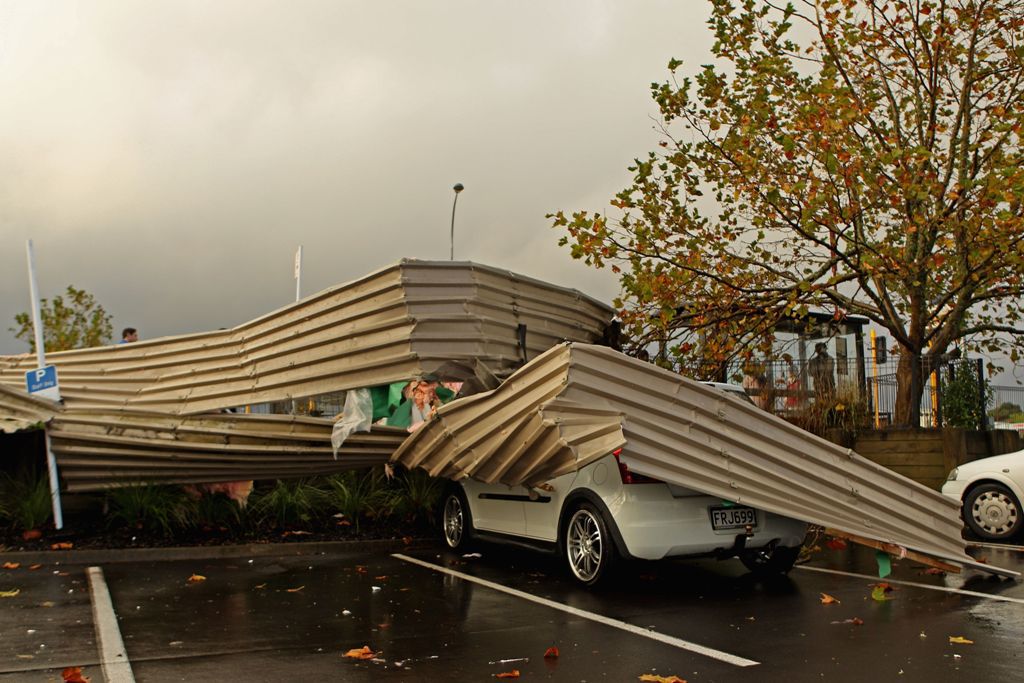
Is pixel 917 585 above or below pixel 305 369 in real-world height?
below

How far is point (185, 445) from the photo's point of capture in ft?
37.2

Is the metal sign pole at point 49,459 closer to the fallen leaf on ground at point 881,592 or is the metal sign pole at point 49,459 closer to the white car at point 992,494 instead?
the fallen leaf on ground at point 881,592

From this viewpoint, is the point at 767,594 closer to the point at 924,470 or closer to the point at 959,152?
the point at 924,470

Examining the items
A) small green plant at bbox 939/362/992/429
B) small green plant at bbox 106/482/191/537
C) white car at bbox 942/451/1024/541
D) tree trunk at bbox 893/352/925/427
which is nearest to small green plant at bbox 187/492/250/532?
small green plant at bbox 106/482/191/537

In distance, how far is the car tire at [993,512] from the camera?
12.3 m

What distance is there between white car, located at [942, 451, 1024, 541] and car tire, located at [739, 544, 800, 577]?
4645 millimetres

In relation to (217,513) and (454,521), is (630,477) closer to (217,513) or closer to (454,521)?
(454,521)

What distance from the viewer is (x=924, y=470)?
50.8ft

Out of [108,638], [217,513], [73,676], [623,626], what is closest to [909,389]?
[623,626]

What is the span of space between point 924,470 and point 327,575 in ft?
33.7

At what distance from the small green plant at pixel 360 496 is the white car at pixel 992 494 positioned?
7418 millimetres

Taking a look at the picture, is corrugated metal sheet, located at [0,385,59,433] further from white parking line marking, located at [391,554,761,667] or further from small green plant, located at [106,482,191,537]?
white parking line marking, located at [391,554,761,667]

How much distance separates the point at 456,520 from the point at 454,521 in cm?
5

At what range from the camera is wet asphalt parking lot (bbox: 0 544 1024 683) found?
5637mm
